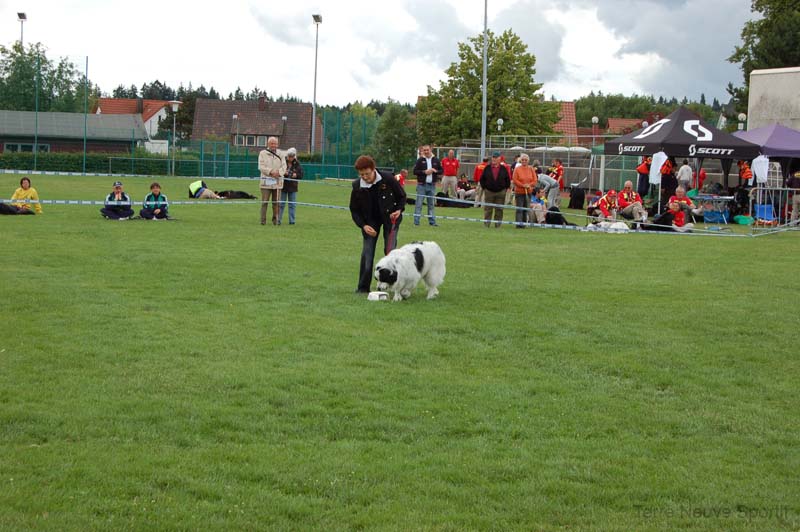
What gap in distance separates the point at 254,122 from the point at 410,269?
299 feet

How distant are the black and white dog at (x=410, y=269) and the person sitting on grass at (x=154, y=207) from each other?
12381 mm

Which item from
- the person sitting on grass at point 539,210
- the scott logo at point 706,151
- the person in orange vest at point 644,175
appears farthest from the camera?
the person in orange vest at point 644,175

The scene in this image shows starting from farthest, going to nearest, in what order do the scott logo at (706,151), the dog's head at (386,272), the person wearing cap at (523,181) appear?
the scott logo at (706,151) → the person wearing cap at (523,181) → the dog's head at (386,272)

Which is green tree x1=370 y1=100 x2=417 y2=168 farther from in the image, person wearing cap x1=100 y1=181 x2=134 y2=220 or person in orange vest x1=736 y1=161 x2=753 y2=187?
person wearing cap x1=100 y1=181 x2=134 y2=220

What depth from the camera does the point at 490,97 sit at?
202 ft

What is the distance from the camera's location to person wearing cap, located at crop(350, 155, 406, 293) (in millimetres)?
11383

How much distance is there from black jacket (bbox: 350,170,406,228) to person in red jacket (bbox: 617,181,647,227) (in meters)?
14.1

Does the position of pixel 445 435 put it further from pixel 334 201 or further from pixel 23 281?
pixel 334 201

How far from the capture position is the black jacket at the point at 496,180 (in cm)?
2189

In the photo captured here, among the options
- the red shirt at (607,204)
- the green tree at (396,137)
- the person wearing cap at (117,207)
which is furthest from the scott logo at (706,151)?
the green tree at (396,137)

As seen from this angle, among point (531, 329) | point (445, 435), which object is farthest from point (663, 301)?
point (445, 435)

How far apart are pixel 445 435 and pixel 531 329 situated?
12.3ft

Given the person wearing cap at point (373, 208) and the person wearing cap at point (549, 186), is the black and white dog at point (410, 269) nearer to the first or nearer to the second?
the person wearing cap at point (373, 208)

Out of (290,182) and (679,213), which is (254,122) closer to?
(290,182)
